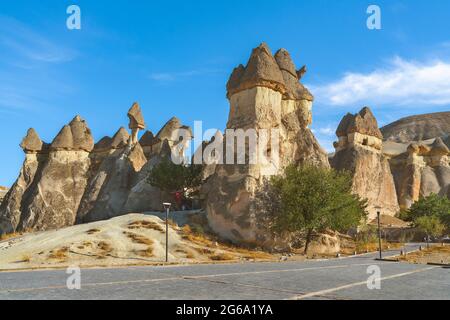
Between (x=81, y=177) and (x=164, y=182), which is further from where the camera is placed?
(x=81, y=177)

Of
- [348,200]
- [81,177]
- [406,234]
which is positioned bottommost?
[406,234]

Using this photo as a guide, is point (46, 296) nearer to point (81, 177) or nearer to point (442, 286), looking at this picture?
point (442, 286)

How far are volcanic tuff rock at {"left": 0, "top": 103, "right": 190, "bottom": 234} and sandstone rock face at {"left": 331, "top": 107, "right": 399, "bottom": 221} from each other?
22.9m

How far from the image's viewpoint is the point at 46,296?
27.2 ft

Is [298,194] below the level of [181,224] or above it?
above

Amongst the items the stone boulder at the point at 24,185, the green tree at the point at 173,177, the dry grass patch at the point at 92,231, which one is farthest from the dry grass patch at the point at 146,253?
the stone boulder at the point at 24,185

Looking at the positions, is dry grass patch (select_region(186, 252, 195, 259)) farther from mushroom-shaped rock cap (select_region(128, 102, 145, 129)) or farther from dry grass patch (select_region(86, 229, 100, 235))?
mushroom-shaped rock cap (select_region(128, 102, 145, 129))

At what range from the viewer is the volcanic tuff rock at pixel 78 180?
144 feet

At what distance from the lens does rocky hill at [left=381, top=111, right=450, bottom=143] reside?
4675 inches

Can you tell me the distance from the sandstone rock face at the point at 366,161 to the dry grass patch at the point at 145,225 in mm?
31794

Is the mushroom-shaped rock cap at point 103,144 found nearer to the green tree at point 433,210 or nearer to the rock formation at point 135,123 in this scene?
the rock formation at point 135,123
